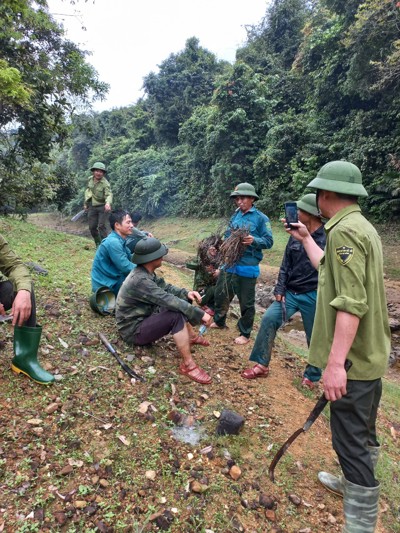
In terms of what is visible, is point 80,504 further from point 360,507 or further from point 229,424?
point 360,507

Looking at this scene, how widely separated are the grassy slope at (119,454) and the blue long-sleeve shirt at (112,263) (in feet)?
3.32

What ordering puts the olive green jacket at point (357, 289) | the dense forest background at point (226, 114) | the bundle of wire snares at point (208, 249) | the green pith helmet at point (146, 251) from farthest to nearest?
the dense forest background at point (226, 114), the bundle of wire snares at point (208, 249), the green pith helmet at point (146, 251), the olive green jacket at point (357, 289)

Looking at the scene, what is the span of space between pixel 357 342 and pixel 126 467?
6.12ft

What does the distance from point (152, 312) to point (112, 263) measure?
1.30 metres

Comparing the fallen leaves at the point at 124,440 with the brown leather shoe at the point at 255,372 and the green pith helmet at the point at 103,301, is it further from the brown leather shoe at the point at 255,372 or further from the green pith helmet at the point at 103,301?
the green pith helmet at the point at 103,301

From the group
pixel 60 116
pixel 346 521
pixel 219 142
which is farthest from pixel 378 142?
pixel 346 521

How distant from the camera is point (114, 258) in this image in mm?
4926

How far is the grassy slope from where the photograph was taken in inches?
92.0

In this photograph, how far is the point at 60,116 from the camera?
459 inches

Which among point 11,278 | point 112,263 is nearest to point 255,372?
point 112,263

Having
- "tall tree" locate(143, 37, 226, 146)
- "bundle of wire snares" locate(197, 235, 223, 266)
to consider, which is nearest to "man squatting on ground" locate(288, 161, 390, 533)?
"bundle of wire snares" locate(197, 235, 223, 266)

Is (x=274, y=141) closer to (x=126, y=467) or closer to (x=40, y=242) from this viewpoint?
(x=40, y=242)

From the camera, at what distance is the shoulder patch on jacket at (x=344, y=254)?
209 centimetres

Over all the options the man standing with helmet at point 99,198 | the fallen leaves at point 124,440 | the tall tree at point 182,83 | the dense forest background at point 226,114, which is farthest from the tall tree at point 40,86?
the tall tree at point 182,83
